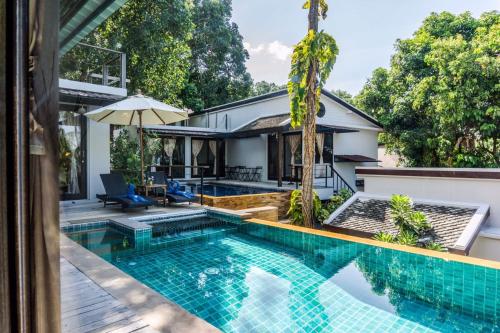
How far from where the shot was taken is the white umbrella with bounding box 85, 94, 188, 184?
751cm

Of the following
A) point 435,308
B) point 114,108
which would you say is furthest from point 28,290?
point 114,108

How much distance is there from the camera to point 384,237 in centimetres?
702

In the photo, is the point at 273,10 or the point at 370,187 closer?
the point at 273,10

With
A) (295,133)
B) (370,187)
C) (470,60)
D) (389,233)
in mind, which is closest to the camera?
(389,233)

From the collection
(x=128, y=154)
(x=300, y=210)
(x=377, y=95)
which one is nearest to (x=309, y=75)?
(x=300, y=210)

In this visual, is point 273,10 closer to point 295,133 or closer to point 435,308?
point 435,308

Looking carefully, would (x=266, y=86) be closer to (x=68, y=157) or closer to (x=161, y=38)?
(x=161, y=38)

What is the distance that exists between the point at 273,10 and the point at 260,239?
4302 millimetres

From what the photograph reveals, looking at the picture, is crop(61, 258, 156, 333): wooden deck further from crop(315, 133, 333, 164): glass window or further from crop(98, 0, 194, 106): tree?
crop(315, 133, 333, 164): glass window

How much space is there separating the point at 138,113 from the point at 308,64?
4.81m

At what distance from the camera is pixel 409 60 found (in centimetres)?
1617

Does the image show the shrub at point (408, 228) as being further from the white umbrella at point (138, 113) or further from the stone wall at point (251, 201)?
the white umbrella at point (138, 113)

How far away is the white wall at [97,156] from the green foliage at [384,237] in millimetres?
7539

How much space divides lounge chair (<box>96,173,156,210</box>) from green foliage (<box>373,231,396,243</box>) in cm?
537
